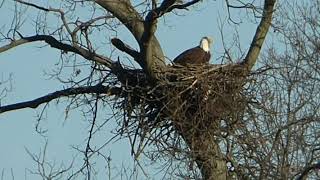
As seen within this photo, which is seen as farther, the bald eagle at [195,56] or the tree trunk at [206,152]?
the bald eagle at [195,56]

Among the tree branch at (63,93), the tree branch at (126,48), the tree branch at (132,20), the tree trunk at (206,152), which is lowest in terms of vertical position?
the tree trunk at (206,152)

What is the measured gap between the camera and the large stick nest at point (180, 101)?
10.6m

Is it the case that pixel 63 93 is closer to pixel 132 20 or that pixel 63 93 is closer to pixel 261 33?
pixel 132 20

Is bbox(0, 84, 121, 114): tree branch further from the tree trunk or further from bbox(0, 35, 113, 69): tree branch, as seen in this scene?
the tree trunk

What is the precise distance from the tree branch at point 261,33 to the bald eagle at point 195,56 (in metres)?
0.66

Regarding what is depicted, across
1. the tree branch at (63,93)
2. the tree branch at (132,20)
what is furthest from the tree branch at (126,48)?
the tree branch at (63,93)

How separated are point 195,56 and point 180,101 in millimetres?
1470

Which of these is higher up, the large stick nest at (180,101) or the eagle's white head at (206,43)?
the eagle's white head at (206,43)

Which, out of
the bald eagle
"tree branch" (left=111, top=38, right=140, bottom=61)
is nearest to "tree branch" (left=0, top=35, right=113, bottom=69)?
"tree branch" (left=111, top=38, right=140, bottom=61)

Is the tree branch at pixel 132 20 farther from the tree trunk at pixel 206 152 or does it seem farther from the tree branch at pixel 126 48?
the tree trunk at pixel 206 152

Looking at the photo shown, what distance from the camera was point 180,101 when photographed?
10.6 metres

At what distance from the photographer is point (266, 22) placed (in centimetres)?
1151

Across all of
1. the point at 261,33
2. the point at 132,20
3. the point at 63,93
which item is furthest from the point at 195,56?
the point at 63,93

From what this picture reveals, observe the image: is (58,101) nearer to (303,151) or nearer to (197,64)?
(197,64)
